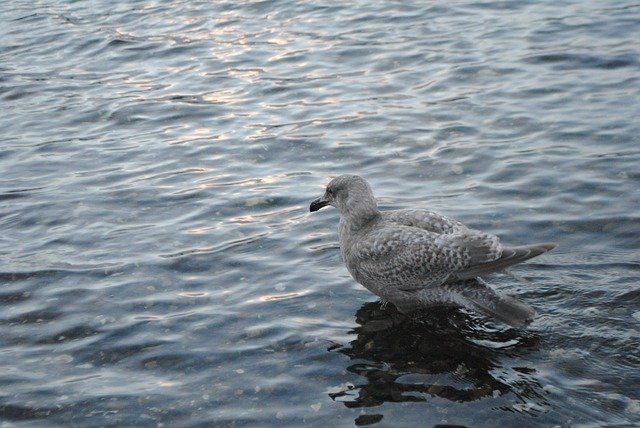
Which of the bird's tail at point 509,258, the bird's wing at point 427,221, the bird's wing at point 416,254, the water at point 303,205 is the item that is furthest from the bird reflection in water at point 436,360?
the bird's wing at point 427,221

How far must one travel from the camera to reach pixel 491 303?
9.20 meters

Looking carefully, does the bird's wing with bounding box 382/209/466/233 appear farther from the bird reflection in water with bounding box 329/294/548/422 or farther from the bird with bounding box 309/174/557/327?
the bird reflection in water with bounding box 329/294/548/422

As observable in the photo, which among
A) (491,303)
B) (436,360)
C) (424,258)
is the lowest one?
(436,360)

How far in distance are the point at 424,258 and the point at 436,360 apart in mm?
1020

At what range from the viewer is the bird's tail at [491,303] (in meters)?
8.98

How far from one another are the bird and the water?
1.01 ft

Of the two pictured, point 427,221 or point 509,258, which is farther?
point 427,221

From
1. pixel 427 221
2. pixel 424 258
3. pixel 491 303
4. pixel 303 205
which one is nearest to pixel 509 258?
pixel 491 303

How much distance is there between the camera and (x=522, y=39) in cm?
1722

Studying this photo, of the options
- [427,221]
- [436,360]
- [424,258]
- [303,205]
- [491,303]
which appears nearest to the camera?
[436,360]

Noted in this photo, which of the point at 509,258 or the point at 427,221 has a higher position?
the point at 427,221

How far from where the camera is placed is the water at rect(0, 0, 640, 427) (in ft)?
28.4

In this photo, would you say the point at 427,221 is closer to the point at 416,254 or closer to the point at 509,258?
the point at 416,254

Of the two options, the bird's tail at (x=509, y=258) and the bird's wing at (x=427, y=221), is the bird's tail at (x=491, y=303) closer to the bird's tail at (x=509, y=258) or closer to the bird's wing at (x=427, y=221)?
the bird's tail at (x=509, y=258)
